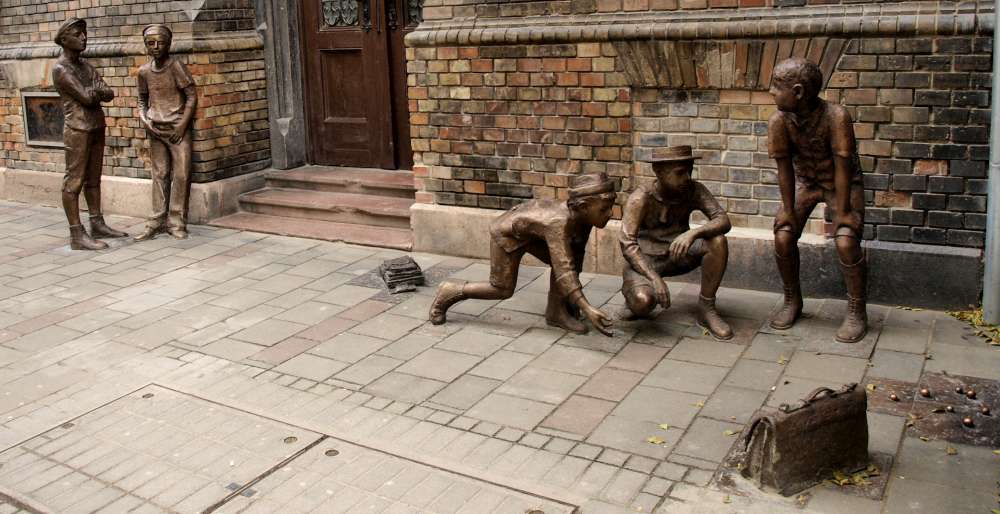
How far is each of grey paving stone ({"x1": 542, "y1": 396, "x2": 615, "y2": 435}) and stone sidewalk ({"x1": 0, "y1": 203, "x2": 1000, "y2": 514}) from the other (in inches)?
0.6

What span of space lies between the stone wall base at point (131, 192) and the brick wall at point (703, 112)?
268cm

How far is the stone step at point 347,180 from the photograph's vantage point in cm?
991

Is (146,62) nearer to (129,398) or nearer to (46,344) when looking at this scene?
(46,344)

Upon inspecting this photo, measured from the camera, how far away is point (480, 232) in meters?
8.60

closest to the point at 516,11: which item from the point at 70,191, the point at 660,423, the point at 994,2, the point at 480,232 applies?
the point at 480,232

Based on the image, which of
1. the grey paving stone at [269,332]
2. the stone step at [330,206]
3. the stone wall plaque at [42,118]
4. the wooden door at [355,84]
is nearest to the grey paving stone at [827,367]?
the grey paving stone at [269,332]

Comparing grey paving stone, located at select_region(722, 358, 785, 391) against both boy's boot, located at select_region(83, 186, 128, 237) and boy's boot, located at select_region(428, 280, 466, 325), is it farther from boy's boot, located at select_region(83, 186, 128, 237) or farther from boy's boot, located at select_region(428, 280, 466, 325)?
boy's boot, located at select_region(83, 186, 128, 237)

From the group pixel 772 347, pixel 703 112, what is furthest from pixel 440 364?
pixel 703 112

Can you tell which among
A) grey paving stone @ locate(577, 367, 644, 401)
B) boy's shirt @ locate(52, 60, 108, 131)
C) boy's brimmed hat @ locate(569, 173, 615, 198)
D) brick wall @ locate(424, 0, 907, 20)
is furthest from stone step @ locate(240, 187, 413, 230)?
grey paving stone @ locate(577, 367, 644, 401)

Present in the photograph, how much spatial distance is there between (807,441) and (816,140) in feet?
7.95

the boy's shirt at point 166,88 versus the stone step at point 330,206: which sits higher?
the boy's shirt at point 166,88

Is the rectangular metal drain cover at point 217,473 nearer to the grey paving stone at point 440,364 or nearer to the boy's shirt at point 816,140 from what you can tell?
the grey paving stone at point 440,364

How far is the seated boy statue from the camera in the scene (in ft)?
20.8

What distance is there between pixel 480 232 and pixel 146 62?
4344 mm
